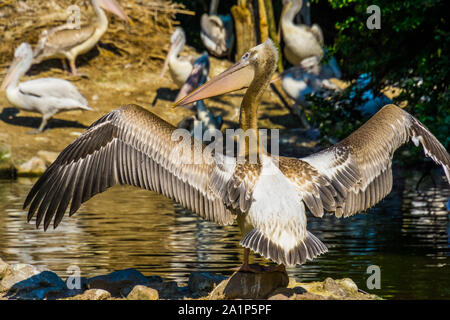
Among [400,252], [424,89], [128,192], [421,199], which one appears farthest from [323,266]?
[128,192]

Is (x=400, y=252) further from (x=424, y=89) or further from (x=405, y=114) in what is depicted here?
(x=424, y=89)

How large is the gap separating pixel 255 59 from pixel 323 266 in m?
1.76

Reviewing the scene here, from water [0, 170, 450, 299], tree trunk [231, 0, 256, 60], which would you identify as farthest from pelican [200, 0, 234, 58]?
water [0, 170, 450, 299]

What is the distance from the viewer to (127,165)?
17.7ft

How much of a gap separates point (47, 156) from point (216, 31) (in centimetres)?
553

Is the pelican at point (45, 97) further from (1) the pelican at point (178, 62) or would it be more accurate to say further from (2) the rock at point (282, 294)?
(2) the rock at point (282, 294)

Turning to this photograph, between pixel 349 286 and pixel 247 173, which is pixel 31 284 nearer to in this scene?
pixel 247 173

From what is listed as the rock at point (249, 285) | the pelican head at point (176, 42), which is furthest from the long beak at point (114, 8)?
the rock at point (249, 285)

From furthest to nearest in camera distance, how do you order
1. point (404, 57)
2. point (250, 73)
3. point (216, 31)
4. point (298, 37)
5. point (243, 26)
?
point (216, 31) < point (243, 26) < point (298, 37) < point (404, 57) < point (250, 73)

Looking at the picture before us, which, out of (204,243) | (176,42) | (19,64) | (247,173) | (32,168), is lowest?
→ (204,243)

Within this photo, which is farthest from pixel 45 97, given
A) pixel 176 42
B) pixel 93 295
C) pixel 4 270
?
pixel 93 295

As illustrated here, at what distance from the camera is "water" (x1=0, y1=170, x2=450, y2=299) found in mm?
6184

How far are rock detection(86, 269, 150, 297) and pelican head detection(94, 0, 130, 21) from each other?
969 centimetres

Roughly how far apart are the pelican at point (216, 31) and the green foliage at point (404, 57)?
219 inches
